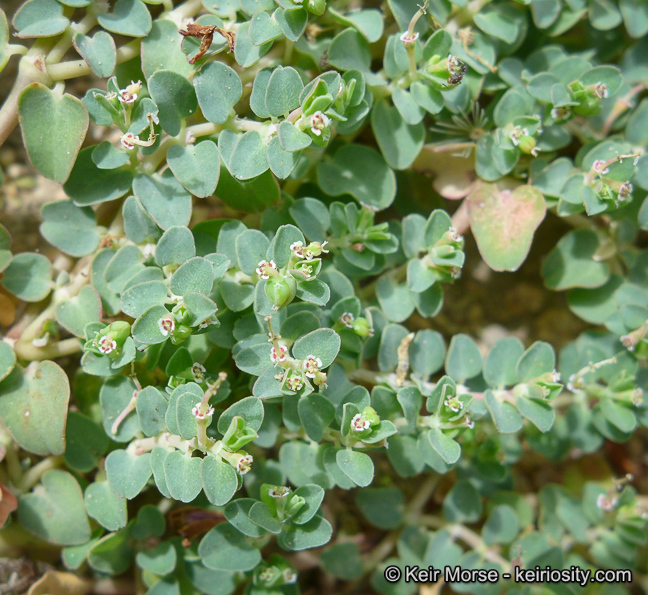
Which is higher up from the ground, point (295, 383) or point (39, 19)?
point (39, 19)

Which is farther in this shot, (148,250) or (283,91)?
(148,250)

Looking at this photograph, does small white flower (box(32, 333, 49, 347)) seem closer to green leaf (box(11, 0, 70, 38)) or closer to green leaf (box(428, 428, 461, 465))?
green leaf (box(11, 0, 70, 38))

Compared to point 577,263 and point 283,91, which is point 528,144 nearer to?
point 577,263

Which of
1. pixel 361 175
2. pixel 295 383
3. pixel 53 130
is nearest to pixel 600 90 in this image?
pixel 361 175

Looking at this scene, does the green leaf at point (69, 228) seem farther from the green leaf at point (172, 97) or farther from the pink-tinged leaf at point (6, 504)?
the pink-tinged leaf at point (6, 504)

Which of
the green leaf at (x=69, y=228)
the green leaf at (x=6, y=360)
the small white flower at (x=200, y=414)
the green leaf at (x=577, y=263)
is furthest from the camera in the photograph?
the green leaf at (x=577, y=263)

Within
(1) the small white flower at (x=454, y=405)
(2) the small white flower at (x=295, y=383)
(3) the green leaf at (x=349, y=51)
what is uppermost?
(3) the green leaf at (x=349, y=51)

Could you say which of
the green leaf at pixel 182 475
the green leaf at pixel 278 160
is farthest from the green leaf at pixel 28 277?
the green leaf at pixel 278 160
